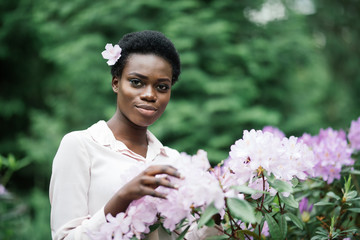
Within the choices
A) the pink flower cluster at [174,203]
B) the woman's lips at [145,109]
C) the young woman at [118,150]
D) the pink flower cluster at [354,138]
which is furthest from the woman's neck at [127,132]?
the pink flower cluster at [354,138]

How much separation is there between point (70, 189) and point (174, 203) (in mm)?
443

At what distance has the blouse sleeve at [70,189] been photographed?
1322 mm

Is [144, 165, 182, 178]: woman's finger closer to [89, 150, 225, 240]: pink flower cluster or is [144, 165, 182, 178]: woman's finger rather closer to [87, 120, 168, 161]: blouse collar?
[89, 150, 225, 240]: pink flower cluster

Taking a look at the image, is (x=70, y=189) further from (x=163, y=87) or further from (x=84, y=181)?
(x=163, y=87)

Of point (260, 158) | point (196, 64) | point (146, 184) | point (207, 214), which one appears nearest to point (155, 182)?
point (146, 184)

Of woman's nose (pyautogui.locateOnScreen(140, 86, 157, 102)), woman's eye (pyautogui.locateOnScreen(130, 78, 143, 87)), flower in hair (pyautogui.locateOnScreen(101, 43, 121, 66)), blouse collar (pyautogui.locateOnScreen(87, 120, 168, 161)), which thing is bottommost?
blouse collar (pyautogui.locateOnScreen(87, 120, 168, 161))

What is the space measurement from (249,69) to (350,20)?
15.4 feet

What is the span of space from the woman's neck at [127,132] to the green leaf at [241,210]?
0.65m

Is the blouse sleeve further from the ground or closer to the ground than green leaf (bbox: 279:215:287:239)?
further from the ground

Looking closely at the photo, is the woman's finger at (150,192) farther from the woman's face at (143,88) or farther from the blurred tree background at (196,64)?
the blurred tree background at (196,64)

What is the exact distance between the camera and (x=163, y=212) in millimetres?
1126

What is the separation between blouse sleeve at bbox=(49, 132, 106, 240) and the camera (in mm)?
1322

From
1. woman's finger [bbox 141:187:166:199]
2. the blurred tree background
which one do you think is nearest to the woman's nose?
woman's finger [bbox 141:187:166:199]

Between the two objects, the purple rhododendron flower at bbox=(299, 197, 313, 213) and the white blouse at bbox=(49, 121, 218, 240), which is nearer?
the white blouse at bbox=(49, 121, 218, 240)
